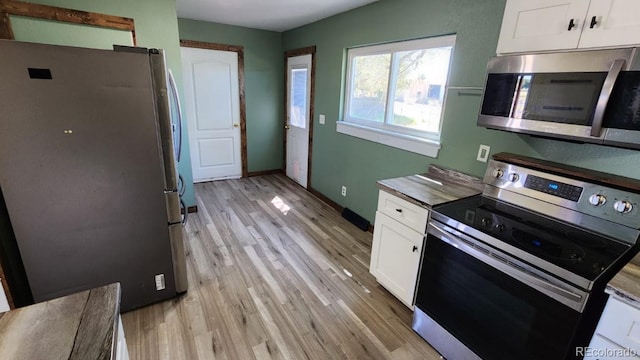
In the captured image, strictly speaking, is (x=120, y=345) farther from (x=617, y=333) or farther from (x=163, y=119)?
(x=617, y=333)

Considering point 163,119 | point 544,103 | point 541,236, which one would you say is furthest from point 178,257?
point 544,103

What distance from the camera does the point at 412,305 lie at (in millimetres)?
2021

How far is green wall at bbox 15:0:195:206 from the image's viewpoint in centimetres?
256

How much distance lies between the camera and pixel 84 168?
166 cm

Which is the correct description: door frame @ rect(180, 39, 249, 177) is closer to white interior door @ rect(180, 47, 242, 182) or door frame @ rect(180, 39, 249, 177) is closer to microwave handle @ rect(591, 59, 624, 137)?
white interior door @ rect(180, 47, 242, 182)

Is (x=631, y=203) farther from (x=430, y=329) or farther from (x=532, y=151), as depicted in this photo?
(x=430, y=329)

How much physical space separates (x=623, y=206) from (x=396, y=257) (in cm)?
122

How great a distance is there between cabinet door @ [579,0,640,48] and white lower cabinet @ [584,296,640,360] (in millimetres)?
1057

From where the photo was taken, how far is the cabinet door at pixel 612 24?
1210 mm

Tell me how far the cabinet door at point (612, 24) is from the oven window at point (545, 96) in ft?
0.45

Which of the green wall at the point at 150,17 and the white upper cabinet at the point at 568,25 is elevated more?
the green wall at the point at 150,17

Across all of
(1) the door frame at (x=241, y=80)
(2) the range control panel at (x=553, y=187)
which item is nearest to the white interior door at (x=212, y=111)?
(1) the door frame at (x=241, y=80)

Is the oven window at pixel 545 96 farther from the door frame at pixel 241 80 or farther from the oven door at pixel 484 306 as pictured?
the door frame at pixel 241 80

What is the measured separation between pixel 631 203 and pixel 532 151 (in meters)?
0.56
